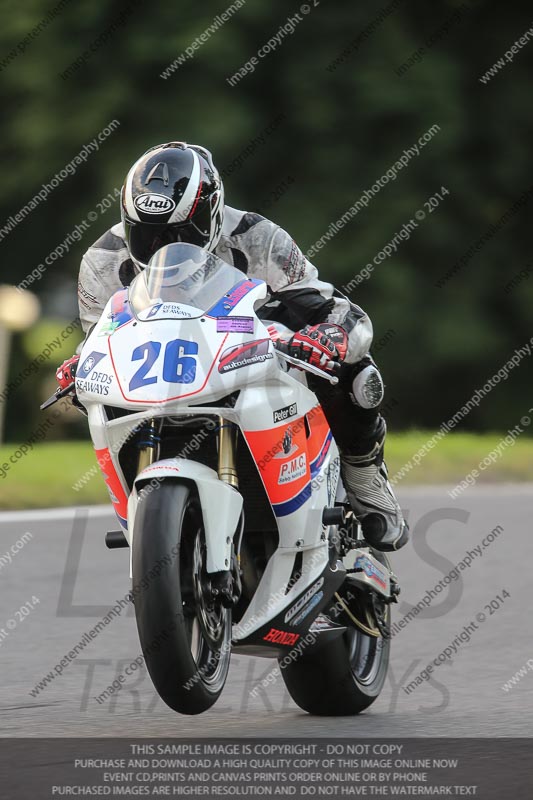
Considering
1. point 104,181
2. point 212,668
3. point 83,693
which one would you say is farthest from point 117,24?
point 212,668

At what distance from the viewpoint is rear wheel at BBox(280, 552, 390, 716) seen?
5.28 metres

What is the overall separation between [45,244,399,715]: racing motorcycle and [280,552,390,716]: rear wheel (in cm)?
21

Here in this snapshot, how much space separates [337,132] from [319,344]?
12642 mm

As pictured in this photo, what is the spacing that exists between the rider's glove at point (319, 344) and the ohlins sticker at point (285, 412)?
0.47 feet

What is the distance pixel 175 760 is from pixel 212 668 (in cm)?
27

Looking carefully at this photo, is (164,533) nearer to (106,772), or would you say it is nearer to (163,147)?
(106,772)

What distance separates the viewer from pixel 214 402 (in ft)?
14.7

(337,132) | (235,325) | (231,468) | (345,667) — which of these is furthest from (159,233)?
(337,132)

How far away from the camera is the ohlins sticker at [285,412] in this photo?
457cm

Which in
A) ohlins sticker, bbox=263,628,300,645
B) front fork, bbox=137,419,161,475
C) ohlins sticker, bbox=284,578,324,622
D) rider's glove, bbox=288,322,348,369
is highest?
rider's glove, bbox=288,322,348,369

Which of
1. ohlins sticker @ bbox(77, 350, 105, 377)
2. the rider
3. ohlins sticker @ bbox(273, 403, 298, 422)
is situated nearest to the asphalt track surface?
the rider

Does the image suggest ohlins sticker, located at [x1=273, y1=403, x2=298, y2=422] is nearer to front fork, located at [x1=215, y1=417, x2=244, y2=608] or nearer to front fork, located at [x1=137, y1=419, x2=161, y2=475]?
front fork, located at [x1=215, y1=417, x2=244, y2=608]

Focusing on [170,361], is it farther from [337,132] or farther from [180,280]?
[337,132]

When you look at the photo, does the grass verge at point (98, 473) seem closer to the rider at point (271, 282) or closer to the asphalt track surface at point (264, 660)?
the asphalt track surface at point (264, 660)
